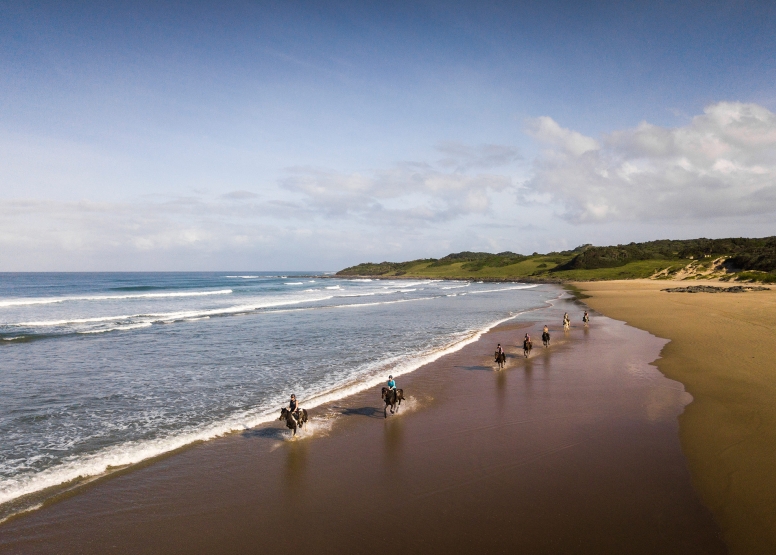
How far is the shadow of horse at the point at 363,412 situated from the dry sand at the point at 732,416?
8.39 meters

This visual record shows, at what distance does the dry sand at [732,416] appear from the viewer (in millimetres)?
7793

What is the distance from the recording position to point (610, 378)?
57.0 feet

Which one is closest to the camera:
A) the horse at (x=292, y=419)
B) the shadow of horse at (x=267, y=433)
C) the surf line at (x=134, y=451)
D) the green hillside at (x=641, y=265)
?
the surf line at (x=134, y=451)

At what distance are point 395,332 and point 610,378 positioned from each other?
1578 centimetres

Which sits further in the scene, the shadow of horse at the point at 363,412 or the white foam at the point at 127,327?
the white foam at the point at 127,327

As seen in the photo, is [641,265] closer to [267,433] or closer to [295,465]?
[267,433]

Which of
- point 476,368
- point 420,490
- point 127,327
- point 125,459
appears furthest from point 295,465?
point 127,327

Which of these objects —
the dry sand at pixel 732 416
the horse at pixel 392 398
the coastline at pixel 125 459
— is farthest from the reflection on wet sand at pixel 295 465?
the dry sand at pixel 732 416

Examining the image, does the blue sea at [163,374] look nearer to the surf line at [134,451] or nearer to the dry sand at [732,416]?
the surf line at [134,451]

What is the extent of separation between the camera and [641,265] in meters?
110

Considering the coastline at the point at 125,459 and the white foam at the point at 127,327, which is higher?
the white foam at the point at 127,327

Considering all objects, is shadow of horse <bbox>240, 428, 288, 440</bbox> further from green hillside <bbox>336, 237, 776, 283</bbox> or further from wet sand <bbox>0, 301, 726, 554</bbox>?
green hillside <bbox>336, 237, 776, 283</bbox>

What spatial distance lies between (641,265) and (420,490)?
119 metres

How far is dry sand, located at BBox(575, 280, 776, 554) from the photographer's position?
779 centimetres
